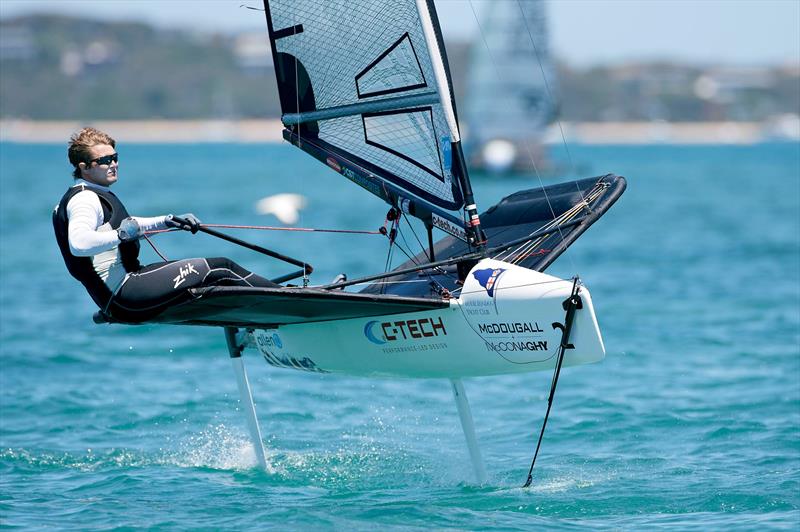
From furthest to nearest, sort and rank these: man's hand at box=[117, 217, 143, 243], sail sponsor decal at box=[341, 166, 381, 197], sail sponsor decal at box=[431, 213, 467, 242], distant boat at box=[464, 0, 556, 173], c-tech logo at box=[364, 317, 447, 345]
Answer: distant boat at box=[464, 0, 556, 173], sail sponsor decal at box=[341, 166, 381, 197], sail sponsor decal at box=[431, 213, 467, 242], c-tech logo at box=[364, 317, 447, 345], man's hand at box=[117, 217, 143, 243]

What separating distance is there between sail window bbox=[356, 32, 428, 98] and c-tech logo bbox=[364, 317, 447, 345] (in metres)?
1.38

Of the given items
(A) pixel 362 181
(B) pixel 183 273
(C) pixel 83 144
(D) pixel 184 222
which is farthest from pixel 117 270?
(A) pixel 362 181

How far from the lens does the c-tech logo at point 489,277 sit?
5859 millimetres

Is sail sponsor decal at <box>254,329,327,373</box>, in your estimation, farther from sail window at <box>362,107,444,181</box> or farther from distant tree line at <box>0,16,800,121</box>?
distant tree line at <box>0,16,800,121</box>

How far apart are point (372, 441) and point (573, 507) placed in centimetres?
204

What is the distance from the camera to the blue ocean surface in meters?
6.07

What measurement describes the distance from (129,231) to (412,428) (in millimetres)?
3395

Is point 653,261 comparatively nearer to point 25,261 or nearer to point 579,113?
point 25,261

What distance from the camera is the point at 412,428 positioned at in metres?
8.14

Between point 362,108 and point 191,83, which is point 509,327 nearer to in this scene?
point 362,108

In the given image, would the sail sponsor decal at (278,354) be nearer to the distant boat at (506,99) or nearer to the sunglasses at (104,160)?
the sunglasses at (104,160)

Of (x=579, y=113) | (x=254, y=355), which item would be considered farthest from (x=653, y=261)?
(x=579, y=113)

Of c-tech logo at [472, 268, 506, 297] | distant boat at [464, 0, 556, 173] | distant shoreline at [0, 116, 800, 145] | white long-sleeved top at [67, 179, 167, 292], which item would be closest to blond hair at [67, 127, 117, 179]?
white long-sleeved top at [67, 179, 167, 292]

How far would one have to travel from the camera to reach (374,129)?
676 centimetres
